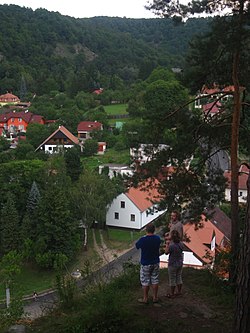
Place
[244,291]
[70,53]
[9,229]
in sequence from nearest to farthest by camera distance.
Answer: [244,291], [9,229], [70,53]

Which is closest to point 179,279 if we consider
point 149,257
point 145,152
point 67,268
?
point 149,257

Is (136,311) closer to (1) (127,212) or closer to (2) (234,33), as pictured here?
(2) (234,33)


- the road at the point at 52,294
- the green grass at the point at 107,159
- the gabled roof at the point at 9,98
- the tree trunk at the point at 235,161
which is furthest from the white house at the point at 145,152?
the gabled roof at the point at 9,98

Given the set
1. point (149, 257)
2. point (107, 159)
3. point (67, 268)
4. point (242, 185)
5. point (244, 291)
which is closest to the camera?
point (244, 291)

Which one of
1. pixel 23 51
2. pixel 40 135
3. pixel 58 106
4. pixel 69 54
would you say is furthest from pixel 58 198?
pixel 69 54

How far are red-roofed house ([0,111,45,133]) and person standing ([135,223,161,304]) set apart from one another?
5272 cm

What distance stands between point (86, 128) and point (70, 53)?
285 feet

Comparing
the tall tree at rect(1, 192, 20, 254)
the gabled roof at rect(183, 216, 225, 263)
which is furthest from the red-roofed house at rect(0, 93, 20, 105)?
the gabled roof at rect(183, 216, 225, 263)

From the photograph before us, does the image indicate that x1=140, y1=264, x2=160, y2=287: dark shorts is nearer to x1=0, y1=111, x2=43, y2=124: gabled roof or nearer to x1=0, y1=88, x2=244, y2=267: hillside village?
x1=0, y1=88, x2=244, y2=267: hillside village

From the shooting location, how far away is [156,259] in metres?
5.79

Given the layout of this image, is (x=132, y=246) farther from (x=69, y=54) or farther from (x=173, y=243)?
(x=69, y=54)

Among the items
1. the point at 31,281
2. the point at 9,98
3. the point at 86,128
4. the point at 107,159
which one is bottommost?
the point at 31,281

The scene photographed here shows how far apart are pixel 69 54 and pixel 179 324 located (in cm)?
13207

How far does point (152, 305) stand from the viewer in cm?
584
